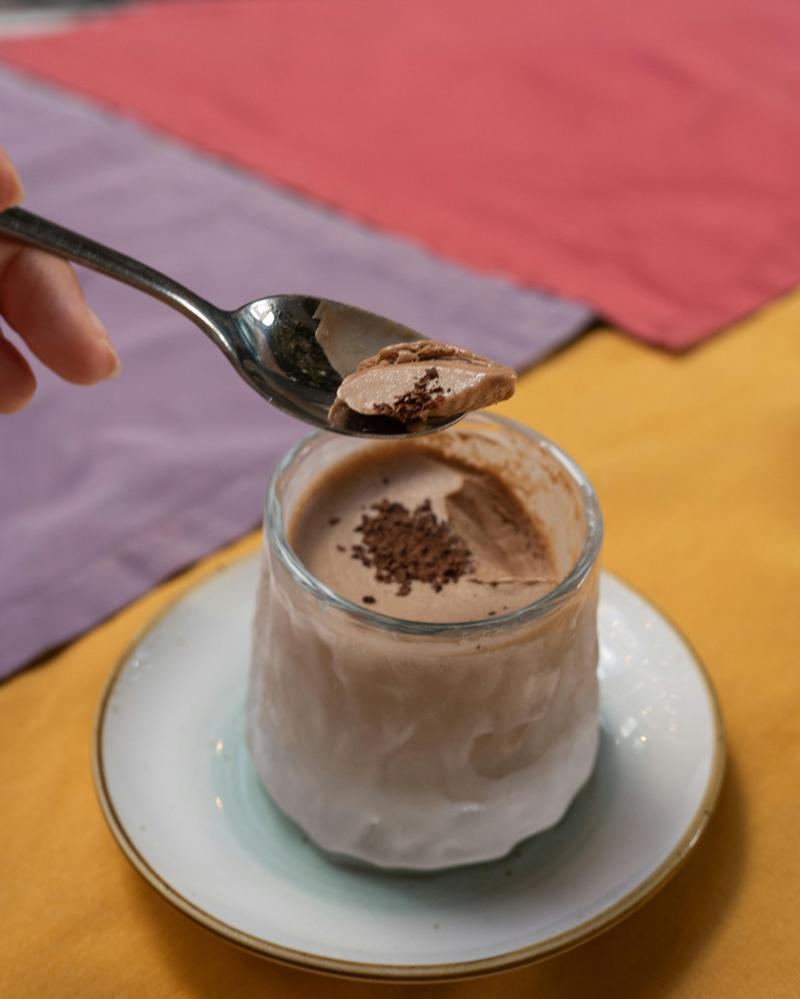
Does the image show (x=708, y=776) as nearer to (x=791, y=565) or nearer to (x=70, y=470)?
(x=791, y=565)

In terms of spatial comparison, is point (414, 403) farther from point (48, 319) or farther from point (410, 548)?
point (48, 319)

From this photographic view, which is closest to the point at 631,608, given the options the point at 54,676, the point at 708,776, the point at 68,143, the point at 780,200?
the point at 708,776

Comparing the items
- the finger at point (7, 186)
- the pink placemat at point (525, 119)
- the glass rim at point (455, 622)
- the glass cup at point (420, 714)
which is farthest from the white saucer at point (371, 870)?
the pink placemat at point (525, 119)

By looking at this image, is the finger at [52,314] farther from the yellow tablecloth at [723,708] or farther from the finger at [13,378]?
the yellow tablecloth at [723,708]

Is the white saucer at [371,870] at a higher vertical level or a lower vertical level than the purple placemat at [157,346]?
higher

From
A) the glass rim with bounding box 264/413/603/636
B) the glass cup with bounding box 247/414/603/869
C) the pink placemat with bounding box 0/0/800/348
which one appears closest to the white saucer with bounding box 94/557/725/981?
the glass cup with bounding box 247/414/603/869

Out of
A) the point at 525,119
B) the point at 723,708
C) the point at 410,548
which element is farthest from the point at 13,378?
the point at 525,119
